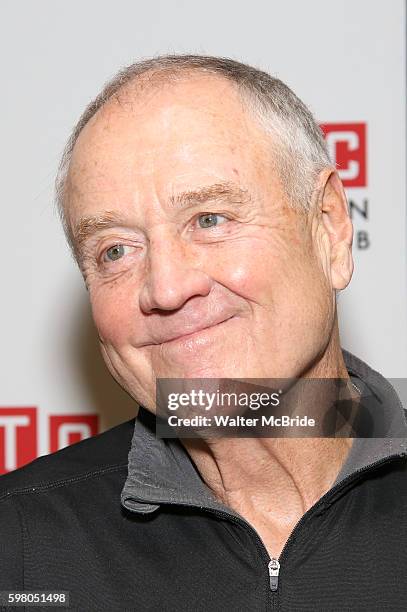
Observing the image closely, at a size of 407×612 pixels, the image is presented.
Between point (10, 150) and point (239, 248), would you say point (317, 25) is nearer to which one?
point (10, 150)

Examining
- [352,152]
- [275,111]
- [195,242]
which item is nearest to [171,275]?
[195,242]

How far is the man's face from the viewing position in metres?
1.23

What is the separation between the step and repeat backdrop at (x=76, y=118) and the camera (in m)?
1.96

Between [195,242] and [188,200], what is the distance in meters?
0.05

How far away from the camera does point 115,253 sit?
1317mm

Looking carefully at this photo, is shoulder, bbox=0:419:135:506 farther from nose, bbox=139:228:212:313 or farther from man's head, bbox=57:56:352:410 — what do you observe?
nose, bbox=139:228:212:313

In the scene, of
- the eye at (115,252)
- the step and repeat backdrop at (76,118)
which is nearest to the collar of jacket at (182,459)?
the eye at (115,252)

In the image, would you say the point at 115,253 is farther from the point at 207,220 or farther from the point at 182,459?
the point at 182,459

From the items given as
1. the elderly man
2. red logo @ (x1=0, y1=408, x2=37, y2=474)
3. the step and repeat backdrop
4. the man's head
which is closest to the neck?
the elderly man

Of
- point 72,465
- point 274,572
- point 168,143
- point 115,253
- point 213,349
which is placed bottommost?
point 274,572

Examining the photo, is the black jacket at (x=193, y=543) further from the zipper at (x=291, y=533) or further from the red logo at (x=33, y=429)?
the red logo at (x=33, y=429)

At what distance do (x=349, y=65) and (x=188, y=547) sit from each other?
1.10m

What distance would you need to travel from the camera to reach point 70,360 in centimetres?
203

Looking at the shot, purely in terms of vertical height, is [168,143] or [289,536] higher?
[168,143]
